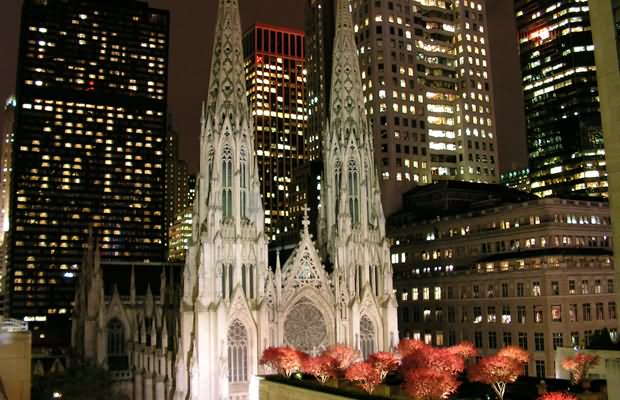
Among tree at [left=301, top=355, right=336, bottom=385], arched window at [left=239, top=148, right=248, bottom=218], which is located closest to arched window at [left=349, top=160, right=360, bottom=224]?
arched window at [left=239, top=148, right=248, bottom=218]

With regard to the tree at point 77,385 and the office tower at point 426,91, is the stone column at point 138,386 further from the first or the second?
the office tower at point 426,91

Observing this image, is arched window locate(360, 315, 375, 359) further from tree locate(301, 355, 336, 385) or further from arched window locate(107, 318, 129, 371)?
arched window locate(107, 318, 129, 371)

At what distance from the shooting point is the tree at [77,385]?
68.9 m

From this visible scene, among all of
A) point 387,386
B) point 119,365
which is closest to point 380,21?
point 119,365

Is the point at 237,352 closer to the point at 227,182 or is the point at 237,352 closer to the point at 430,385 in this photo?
the point at 227,182

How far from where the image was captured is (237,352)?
68.8 metres

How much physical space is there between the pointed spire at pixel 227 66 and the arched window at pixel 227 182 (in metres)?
4.41

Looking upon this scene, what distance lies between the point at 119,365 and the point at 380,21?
300ft

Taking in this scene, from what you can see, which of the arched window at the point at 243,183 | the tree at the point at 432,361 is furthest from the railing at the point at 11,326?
the arched window at the point at 243,183

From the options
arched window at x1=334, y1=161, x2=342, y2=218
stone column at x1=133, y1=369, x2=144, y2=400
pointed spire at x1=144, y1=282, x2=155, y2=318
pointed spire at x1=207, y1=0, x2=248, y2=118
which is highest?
pointed spire at x1=207, y1=0, x2=248, y2=118

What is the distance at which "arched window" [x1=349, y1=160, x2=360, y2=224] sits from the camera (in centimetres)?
7788

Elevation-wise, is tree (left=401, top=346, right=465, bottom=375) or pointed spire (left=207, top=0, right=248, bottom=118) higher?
pointed spire (left=207, top=0, right=248, bottom=118)

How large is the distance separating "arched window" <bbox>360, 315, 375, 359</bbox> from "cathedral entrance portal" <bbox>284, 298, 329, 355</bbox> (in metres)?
4.21

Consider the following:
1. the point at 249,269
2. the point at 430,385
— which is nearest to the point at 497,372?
the point at 430,385
